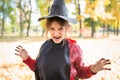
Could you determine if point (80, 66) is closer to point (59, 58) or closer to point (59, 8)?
point (59, 58)

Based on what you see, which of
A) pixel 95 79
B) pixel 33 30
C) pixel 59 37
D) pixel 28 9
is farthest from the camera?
pixel 33 30

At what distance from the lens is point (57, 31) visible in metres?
2.90

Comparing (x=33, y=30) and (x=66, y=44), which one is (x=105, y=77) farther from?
(x=33, y=30)

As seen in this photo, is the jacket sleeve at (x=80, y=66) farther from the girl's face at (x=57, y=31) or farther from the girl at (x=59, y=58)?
the girl's face at (x=57, y=31)

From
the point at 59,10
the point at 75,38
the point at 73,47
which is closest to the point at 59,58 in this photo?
the point at 73,47

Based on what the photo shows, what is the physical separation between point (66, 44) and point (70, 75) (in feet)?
0.95

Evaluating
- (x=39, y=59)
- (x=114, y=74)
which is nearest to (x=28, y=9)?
(x=114, y=74)

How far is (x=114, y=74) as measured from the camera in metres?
7.13

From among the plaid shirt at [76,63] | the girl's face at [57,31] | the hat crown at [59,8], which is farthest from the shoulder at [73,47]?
the hat crown at [59,8]

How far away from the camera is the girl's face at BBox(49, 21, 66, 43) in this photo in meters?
2.90

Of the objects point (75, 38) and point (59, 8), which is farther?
point (75, 38)

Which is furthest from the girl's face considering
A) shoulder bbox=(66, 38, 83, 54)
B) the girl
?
shoulder bbox=(66, 38, 83, 54)

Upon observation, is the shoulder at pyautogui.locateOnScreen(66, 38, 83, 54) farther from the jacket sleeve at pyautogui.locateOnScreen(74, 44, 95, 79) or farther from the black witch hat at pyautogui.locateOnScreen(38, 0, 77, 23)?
the black witch hat at pyautogui.locateOnScreen(38, 0, 77, 23)

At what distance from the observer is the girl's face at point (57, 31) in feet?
9.53
